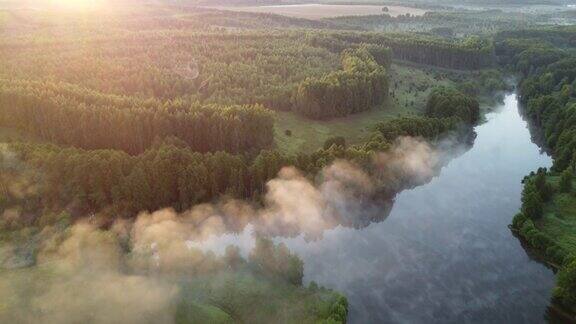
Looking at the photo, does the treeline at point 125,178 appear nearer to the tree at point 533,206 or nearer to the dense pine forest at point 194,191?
the dense pine forest at point 194,191

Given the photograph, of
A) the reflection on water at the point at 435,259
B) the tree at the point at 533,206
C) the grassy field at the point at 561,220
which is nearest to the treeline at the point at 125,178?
the reflection on water at the point at 435,259

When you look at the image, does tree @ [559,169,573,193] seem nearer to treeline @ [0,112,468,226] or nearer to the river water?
the river water

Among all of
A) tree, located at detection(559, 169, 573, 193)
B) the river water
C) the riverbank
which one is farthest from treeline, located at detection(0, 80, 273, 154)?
tree, located at detection(559, 169, 573, 193)

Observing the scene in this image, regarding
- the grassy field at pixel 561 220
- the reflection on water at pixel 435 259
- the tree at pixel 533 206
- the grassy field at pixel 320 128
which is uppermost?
the tree at pixel 533 206

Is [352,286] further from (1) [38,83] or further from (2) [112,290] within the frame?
(1) [38,83]

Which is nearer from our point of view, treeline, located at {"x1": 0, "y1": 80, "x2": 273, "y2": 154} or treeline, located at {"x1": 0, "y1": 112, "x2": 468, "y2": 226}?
treeline, located at {"x1": 0, "y1": 112, "x2": 468, "y2": 226}

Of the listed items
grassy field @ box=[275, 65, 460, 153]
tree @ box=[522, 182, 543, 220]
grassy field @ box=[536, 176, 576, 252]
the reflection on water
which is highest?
tree @ box=[522, 182, 543, 220]

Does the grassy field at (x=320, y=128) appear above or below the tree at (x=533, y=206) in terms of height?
below
